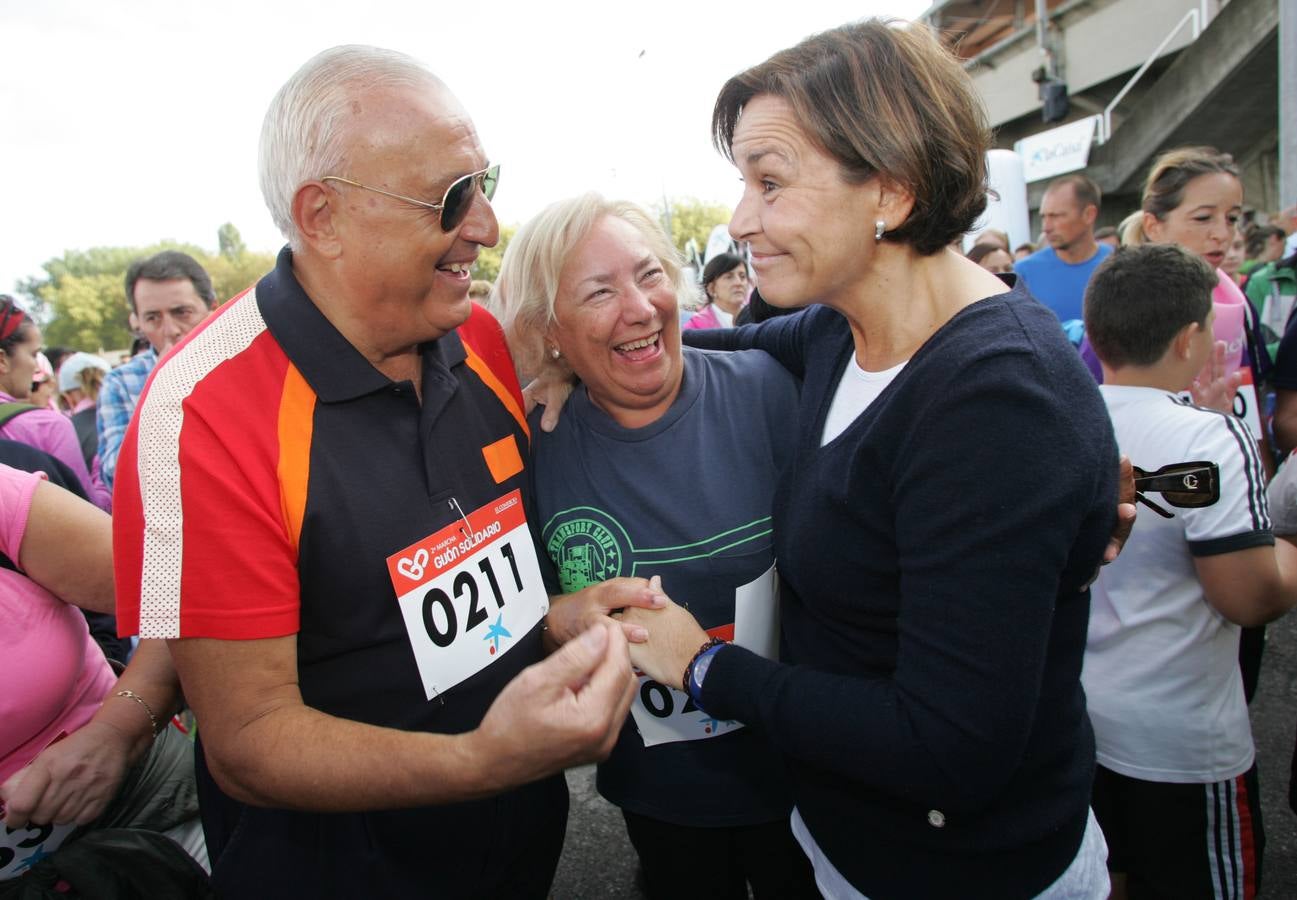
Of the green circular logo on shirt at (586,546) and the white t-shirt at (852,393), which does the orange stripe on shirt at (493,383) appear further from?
the white t-shirt at (852,393)

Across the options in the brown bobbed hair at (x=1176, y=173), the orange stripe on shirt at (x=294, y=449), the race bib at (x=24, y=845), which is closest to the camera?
the orange stripe on shirt at (x=294, y=449)

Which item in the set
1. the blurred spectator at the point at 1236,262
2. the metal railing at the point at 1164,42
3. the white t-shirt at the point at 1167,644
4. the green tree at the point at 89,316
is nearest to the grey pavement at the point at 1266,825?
the white t-shirt at the point at 1167,644

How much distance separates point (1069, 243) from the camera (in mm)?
5188

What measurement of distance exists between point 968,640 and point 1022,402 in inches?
13.2

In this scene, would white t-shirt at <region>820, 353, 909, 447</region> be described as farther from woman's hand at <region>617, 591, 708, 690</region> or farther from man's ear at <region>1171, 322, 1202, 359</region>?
man's ear at <region>1171, 322, 1202, 359</region>

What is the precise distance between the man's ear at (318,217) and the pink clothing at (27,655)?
0.80 m

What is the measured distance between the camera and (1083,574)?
1.22 meters

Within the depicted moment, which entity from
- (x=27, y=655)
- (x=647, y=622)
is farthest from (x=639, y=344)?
(x=27, y=655)

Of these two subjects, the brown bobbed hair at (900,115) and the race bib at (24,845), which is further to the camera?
the race bib at (24,845)

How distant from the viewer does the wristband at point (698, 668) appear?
141cm

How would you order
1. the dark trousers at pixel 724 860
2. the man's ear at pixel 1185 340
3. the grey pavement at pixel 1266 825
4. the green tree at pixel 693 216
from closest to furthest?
the dark trousers at pixel 724 860, the man's ear at pixel 1185 340, the grey pavement at pixel 1266 825, the green tree at pixel 693 216

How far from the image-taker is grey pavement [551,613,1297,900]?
8.86ft

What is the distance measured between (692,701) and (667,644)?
0.32m

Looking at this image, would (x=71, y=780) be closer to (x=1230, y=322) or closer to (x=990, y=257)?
(x=1230, y=322)
